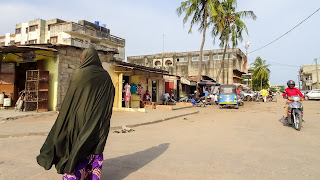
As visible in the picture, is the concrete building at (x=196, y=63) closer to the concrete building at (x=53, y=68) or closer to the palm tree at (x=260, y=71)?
the palm tree at (x=260, y=71)

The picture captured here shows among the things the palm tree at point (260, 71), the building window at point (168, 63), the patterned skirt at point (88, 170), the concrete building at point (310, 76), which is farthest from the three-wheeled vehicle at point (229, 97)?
the concrete building at point (310, 76)

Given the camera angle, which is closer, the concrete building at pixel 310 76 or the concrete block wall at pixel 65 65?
the concrete block wall at pixel 65 65

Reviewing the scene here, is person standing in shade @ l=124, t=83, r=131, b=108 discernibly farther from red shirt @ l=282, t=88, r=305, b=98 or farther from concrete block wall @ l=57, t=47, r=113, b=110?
red shirt @ l=282, t=88, r=305, b=98

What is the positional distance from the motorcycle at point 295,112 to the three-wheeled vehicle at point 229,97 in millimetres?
9476

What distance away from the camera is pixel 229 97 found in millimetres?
17578

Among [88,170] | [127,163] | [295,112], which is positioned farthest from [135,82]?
[88,170]

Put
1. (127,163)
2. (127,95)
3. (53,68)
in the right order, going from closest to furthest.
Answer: (127,163) < (53,68) < (127,95)

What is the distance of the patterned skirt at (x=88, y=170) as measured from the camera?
256cm

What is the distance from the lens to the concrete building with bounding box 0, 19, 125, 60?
109 feet

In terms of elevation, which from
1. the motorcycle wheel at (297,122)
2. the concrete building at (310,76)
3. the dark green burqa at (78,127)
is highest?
the concrete building at (310,76)

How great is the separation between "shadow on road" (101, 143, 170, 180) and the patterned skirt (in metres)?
0.57

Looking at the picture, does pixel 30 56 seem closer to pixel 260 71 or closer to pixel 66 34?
pixel 66 34

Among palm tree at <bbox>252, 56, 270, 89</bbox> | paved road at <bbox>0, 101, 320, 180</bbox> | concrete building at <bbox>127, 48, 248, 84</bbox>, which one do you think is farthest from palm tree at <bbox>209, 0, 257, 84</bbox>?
palm tree at <bbox>252, 56, 270, 89</bbox>

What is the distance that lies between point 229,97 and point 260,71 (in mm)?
39827
